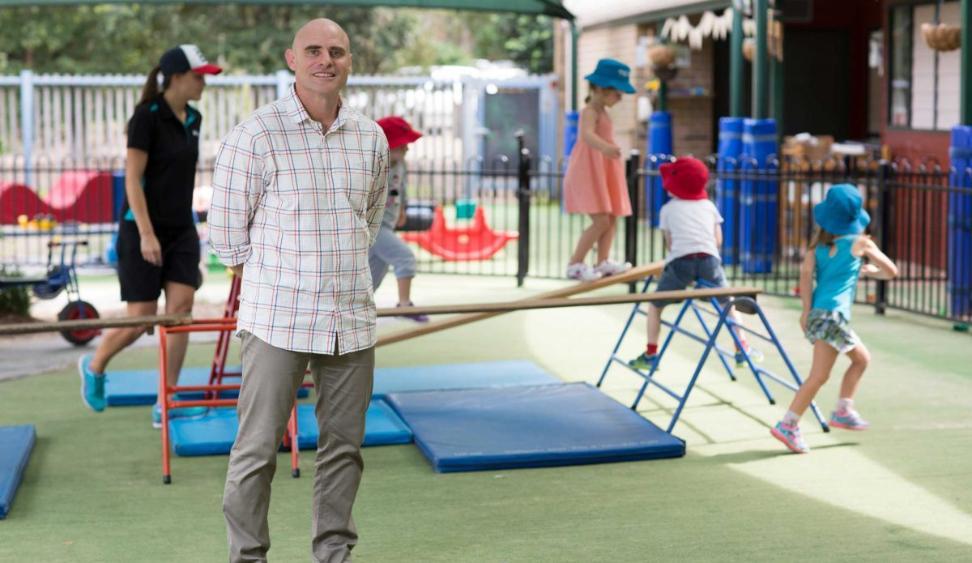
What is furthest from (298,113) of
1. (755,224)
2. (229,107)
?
(229,107)

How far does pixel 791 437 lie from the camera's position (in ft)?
24.3

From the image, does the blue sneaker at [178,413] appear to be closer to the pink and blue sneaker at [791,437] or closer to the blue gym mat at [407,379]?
the blue gym mat at [407,379]

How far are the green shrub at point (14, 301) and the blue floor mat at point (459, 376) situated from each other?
3.82 metres

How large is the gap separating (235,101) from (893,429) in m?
19.8

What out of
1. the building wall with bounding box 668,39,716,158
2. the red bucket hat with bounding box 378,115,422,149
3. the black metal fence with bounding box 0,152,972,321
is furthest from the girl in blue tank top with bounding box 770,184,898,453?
the building wall with bounding box 668,39,716,158

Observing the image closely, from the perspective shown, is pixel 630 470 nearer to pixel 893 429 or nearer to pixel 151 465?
pixel 893 429

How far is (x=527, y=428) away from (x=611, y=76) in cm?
284

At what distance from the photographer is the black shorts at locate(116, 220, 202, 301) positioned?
25.0ft

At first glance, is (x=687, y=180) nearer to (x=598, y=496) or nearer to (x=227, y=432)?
(x=598, y=496)

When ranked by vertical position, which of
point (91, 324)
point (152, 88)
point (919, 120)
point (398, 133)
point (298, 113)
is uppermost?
point (919, 120)

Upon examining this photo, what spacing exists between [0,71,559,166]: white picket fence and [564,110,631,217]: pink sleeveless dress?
47.2ft

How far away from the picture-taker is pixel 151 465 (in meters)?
7.26

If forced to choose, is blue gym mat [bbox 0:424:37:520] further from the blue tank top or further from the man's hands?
the blue tank top

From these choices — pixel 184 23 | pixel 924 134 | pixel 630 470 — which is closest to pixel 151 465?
pixel 630 470
